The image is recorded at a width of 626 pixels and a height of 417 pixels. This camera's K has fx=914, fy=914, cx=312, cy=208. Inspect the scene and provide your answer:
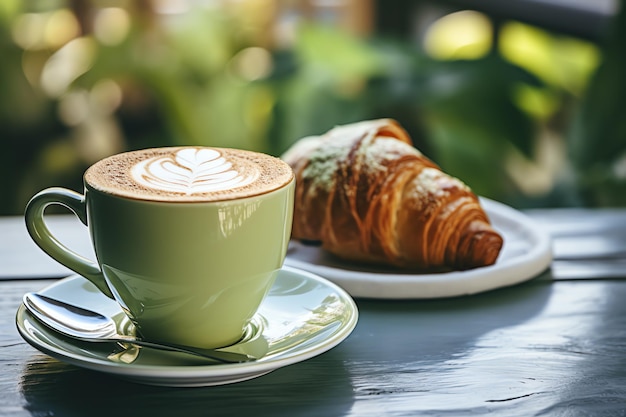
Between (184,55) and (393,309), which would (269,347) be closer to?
(393,309)

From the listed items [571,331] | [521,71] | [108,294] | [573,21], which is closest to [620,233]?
[571,331]

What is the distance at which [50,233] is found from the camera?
60 cm

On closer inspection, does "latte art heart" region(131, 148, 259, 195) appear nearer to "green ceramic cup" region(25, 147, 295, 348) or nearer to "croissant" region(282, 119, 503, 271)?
"green ceramic cup" region(25, 147, 295, 348)

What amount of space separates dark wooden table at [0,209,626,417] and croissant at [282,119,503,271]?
5 cm

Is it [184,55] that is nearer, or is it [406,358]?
[406,358]

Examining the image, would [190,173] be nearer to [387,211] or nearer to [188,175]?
[188,175]

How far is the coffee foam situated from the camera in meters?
0.54

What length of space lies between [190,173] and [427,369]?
0.20m

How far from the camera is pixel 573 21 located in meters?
1.74

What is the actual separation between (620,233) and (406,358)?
404 millimetres

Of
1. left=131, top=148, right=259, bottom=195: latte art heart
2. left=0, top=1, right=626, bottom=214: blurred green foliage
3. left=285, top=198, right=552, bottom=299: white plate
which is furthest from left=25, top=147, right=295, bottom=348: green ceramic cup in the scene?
left=0, top=1, right=626, bottom=214: blurred green foliage

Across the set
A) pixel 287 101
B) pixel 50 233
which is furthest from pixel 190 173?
pixel 287 101

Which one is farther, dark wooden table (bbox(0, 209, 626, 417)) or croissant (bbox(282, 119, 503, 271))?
croissant (bbox(282, 119, 503, 271))

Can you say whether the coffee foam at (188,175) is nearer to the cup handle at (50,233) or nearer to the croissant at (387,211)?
the cup handle at (50,233)
